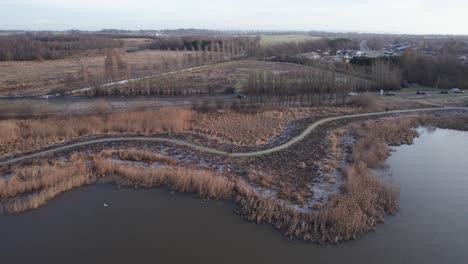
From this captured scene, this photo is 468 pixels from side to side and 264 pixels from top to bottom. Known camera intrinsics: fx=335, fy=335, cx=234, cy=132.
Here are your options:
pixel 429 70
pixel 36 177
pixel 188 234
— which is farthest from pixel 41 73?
pixel 429 70

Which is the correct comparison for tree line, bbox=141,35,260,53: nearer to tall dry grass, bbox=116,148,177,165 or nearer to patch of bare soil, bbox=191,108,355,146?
patch of bare soil, bbox=191,108,355,146

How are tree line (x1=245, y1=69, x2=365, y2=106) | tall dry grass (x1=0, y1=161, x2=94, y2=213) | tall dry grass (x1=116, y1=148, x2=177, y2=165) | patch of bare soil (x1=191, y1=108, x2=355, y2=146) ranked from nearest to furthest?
tall dry grass (x1=0, y1=161, x2=94, y2=213) < tall dry grass (x1=116, y1=148, x2=177, y2=165) < patch of bare soil (x1=191, y1=108, x2=355, y2=146) < tree line (x1=245, y1=69, x2=365, y2=106)

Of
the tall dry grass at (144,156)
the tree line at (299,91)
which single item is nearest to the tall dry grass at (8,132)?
the tall dry grass at (144,156)

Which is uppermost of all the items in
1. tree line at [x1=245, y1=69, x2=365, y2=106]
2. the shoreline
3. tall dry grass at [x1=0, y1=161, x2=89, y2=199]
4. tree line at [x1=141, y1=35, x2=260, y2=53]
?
tree line at [x1=141, y1=35, x2=260, y2=53]

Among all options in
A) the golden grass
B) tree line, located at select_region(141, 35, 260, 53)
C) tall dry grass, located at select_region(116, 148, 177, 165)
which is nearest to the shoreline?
tall dry grass, located at select_region(116, 148, 177, 165)

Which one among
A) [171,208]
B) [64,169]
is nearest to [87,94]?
[64,169]

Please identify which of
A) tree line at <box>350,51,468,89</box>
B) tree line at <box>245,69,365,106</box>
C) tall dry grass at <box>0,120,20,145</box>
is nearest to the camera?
tall dry grass at <box>0,120,20,145</box>

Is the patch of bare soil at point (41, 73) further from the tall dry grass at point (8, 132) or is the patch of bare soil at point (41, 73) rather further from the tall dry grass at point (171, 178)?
the tall dry grass at point (171, 178)

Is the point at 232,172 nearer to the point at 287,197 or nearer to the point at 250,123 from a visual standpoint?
the point at 287,197
